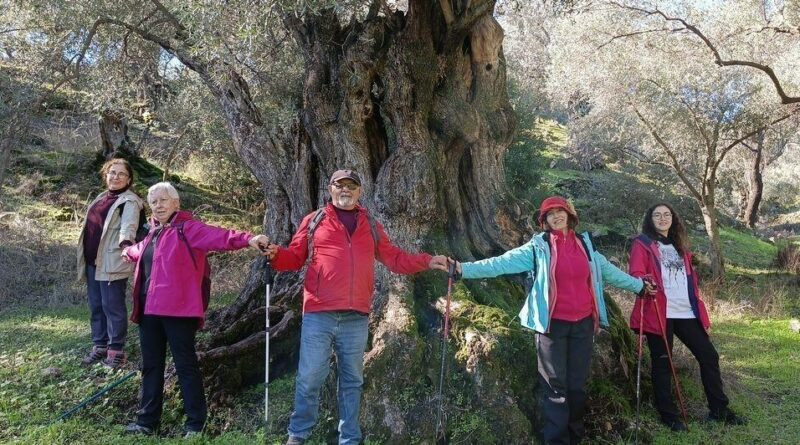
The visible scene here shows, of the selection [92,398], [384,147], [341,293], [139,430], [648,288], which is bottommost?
[139,430]

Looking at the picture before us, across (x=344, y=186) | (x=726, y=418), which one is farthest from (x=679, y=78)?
(x=344, y=186)

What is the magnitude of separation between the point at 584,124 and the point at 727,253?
6.25 meters

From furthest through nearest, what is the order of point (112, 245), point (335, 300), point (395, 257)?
point (112, 245)
point (395, 257)
point (335, 300)

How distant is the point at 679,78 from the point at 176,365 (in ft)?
40.3

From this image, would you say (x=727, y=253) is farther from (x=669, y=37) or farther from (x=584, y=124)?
(x=669, y=37)

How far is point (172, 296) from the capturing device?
494 centimetres

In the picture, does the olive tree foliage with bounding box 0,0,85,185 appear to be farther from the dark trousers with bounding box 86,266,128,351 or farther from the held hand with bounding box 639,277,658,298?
the held hand with bounding box 639,277,658,298

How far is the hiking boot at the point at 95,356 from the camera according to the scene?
6930 mm

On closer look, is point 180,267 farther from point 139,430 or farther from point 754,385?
point 754,385

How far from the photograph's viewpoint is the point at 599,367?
5938mm

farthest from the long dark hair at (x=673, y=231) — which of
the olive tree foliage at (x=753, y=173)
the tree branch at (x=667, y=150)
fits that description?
the olive tree foliage at (x=753, y=173)

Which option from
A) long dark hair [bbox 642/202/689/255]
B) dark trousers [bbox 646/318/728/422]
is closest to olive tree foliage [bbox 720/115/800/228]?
long dark hair [bbox 642/202/689/255]

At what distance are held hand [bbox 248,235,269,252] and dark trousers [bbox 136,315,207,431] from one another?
0.81 meters

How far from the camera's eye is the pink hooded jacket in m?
4.94
